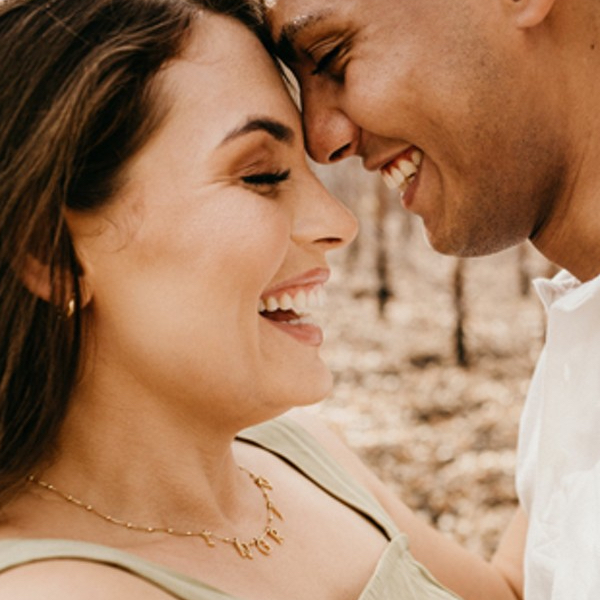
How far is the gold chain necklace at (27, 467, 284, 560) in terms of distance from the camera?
6.95ft

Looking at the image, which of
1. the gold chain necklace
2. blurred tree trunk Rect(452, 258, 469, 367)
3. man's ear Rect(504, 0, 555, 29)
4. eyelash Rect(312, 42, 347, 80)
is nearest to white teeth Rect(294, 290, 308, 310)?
the gold chain necklace

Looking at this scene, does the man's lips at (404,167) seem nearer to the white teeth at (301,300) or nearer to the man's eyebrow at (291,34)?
the man's eyebrow at (291,34)

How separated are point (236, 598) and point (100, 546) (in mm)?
295

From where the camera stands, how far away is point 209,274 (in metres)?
2.11

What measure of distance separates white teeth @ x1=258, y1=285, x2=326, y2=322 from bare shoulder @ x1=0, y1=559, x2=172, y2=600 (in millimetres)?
641

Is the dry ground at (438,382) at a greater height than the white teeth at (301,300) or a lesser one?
lesser

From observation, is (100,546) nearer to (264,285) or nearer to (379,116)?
(264,285)

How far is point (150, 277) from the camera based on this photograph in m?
2.12

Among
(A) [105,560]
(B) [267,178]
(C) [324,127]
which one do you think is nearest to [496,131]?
(C) [324,127]

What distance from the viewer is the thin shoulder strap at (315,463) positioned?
2.62m

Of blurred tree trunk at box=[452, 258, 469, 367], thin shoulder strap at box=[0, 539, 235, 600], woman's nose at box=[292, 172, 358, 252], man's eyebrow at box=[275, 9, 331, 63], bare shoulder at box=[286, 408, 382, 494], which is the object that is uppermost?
man's eyebrow at box=[275, 9, 331, 63]

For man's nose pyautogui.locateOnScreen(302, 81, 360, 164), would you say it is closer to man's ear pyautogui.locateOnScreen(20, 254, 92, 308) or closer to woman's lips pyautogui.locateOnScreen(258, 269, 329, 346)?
woman's lips pyautogui.locateOnScreen(258, 269, 329, 346)

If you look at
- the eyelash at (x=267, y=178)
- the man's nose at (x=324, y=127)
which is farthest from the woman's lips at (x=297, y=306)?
the man's nose at (x=324, y=127)

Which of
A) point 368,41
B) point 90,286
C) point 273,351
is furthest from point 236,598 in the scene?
point 368,41
